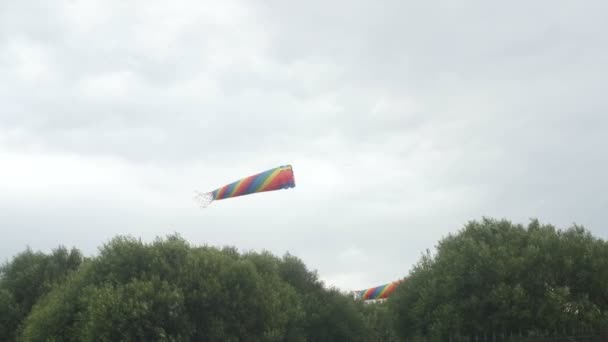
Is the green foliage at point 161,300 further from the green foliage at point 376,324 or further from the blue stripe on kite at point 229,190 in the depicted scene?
the green foliage at point 376,324

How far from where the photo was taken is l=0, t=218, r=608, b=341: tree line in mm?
34562

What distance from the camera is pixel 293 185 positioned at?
3388 cm

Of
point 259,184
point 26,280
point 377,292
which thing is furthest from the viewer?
point 377,292

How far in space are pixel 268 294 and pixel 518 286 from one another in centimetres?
1553

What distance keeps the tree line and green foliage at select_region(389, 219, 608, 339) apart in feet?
0.22

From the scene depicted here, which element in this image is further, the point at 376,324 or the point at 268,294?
the point at 376,324

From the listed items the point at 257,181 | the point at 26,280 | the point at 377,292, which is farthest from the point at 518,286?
the point at 377,292

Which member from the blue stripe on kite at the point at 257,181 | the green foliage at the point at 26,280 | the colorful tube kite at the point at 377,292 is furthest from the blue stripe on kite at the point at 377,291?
the blue stripe on kite at the point at 257,181

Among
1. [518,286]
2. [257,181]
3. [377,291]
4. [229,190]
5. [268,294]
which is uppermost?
[257,181]

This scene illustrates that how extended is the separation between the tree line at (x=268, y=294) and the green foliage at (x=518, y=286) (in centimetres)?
7

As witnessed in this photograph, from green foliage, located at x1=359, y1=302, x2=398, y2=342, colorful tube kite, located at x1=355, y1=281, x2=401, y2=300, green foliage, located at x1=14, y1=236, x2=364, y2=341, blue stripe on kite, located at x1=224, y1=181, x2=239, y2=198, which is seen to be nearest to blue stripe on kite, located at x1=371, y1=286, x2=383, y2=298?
colorful tube kite, located at x1=355, y1=281, x2=401, y2=300

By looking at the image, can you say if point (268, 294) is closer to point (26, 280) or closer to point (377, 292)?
point (26, 280)

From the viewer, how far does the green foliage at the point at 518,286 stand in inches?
1468

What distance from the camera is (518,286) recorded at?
38.3 m
